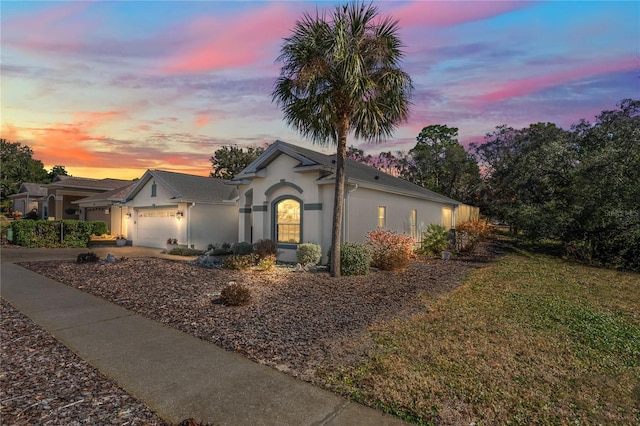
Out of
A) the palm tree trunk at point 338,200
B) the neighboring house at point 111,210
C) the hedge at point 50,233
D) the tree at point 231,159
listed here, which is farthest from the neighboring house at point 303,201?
the tree at point 231,159

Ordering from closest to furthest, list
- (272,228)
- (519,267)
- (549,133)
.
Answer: (519,267)
(272,228)
(549,133)

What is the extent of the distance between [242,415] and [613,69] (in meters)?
16.0

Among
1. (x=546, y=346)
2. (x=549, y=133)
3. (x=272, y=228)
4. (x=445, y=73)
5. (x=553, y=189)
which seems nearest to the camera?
(x=546, y=346)

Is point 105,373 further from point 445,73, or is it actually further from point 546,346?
point 445,73

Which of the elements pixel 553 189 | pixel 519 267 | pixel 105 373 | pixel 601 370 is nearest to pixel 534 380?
pixel 601 370

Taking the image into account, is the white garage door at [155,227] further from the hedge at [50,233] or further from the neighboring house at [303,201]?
the neighboring house at [303,201]

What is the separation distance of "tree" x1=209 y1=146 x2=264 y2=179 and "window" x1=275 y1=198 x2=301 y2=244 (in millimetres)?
30596

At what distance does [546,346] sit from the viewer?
500cm

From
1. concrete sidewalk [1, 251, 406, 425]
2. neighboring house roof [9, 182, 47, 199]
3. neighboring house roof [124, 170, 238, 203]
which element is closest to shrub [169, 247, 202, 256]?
neighboring house roof [124, 170, 238, 203]

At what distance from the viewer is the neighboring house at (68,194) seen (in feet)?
97.3

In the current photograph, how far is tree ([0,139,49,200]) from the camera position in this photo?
155ft

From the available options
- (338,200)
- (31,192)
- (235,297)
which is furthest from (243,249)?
(31,192)

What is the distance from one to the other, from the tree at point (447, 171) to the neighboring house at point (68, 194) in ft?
103

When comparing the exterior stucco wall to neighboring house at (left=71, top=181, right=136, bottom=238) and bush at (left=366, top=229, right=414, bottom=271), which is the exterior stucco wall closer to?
neighboring house at (left=71, top=181, right=136, bottom=238)
